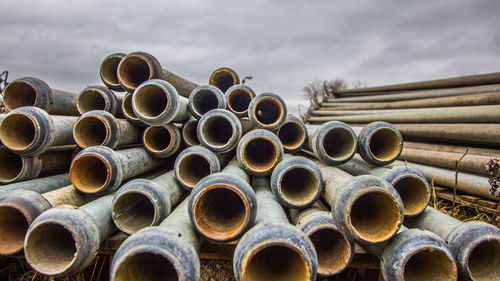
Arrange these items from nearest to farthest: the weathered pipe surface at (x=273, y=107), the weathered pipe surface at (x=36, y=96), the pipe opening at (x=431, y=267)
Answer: the pipe opening at (x=431, y=267), the weathered pipe surface at (x=36, y=96), the weathered pipe surface at (x=273, y=107)

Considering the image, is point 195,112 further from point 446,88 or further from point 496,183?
point 446,88

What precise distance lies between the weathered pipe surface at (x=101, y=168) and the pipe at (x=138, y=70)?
0.90m

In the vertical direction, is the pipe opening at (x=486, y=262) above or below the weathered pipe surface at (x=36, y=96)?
below

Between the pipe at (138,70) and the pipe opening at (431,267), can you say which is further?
the pipe at (138,70)

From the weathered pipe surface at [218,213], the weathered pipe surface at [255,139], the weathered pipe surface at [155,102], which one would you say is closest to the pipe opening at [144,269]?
the weathered pipe surface at [218,213]

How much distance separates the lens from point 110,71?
10.3ft

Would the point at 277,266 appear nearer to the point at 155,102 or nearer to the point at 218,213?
the point at 218,213

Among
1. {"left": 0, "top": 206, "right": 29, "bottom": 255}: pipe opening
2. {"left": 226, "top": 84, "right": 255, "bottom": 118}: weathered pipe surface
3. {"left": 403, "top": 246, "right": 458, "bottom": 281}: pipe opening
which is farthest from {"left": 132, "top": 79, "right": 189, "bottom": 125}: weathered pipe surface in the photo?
{"left": 403, "top": 246, "right": 458, "bottom": 281}: pipe opening

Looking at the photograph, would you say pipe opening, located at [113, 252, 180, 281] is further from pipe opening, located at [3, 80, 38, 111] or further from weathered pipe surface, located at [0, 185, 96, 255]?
pipe opening, located at [3, 80, 38, 111]

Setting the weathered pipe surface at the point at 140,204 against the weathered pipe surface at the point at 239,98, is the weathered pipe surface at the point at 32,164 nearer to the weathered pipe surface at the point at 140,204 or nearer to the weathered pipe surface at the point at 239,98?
the weathered pipe surface at the point at 140,204

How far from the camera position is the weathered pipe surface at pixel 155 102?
2.45 metres

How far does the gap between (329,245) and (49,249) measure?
79.3 inches

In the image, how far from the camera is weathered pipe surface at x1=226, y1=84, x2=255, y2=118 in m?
3.35

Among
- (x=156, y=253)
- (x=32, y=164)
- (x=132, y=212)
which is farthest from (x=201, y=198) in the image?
(x=32, y=164)
